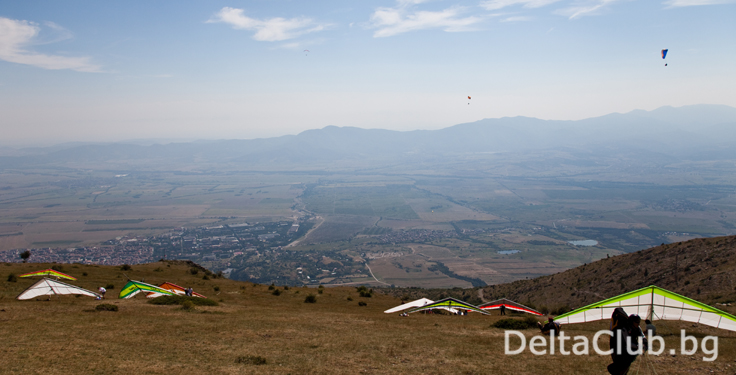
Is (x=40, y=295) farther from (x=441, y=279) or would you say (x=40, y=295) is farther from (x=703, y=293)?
(x=441, y=279)

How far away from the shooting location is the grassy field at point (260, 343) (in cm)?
1070

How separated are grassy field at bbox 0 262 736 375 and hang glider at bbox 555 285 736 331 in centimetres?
116

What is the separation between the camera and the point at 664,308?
10.8 m

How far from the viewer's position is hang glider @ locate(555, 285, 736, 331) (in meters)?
10.4

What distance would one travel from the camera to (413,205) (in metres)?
168

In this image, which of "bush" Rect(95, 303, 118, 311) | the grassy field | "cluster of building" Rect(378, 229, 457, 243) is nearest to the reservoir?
"cluster of building" Rect(378, 229, 457, 243)

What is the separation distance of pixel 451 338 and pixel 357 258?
75156 millimetres

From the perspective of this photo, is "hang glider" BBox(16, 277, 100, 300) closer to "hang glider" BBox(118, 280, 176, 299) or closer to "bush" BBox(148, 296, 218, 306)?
"hang glider" BBox(118, 280, 176, 299)

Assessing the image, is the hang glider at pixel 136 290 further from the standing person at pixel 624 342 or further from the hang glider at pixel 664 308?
the standing person at pixel 624 342

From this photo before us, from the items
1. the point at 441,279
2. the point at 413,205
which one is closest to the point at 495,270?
the point at 441,279


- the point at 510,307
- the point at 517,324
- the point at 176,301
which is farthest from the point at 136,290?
the point at 510,307

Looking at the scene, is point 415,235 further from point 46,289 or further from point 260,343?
point 260,343

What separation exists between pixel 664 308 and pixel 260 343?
12.7 m

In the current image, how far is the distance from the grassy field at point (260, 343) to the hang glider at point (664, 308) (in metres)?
1.16
